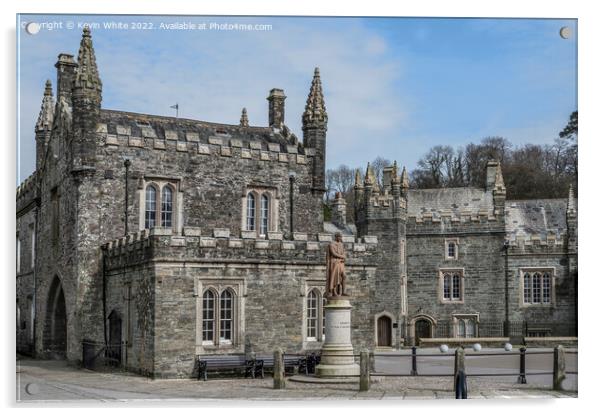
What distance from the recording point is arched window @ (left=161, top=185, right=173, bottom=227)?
98.1 feet

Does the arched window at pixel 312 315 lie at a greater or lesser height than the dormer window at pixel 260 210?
lesser

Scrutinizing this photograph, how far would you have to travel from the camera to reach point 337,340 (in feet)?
74.9

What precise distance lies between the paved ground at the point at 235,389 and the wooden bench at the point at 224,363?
667 millimetres

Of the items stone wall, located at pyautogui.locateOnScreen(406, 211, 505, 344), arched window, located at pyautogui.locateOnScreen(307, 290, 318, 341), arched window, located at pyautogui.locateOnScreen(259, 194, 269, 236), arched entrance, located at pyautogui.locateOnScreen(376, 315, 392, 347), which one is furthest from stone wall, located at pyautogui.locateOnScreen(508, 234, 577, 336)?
arched window, located at pyautogui.locateOnScreen(307, 290, 318, 341)

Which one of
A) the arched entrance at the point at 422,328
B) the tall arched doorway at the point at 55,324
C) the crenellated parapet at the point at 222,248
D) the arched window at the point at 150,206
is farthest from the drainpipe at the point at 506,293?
the tall arched doorway at the point at 55,324

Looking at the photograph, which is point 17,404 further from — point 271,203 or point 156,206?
point 271,203

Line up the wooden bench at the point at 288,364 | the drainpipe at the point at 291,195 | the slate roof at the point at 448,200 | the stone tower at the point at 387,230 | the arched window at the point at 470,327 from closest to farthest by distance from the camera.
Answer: the wooden bench at the point at 288,364
the drainpipe at the point at 291,195
the stone tower at the point at 387,230
the arched window at the point at 470,327
the slate roof at the point at 448,200

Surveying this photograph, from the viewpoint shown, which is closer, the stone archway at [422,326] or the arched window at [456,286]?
the stone archway at [422,326]

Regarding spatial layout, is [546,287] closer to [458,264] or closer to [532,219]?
[532,219]

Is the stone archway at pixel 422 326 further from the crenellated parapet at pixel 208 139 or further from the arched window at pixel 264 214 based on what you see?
the arched window at pixel 264 214

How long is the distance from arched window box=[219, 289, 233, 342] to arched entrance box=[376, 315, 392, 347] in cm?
1699

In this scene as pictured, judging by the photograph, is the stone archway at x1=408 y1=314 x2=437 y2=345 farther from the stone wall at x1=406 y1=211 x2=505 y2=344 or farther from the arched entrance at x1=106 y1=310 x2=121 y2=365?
the arched entrance at x1=106 y1=310 x2=121 y2=365

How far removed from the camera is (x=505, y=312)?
150 ft

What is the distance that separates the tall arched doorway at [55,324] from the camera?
31234 mm
